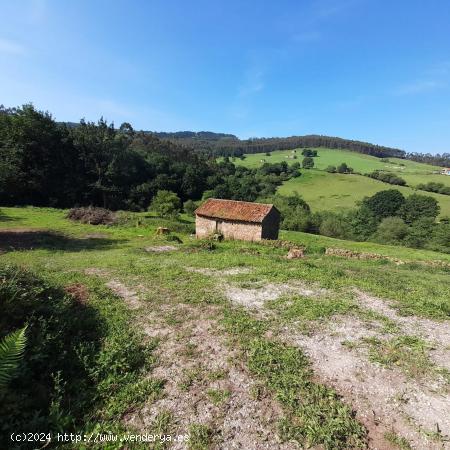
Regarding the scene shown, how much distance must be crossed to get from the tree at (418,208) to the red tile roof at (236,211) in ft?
140

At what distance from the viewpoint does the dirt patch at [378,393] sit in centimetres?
466

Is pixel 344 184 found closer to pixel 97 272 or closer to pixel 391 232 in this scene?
pixel 391 232

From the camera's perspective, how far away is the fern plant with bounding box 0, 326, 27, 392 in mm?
4484

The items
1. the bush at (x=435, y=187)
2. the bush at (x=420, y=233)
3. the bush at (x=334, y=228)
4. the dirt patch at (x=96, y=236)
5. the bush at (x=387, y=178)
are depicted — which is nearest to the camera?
the dirt patch at (x=96, y=236)

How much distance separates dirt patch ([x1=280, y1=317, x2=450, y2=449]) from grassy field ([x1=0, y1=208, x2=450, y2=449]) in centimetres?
2

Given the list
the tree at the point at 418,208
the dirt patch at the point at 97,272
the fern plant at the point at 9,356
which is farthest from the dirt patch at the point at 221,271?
the tree at the point at 418,208

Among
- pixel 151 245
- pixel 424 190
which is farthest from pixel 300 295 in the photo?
pixel 424 190

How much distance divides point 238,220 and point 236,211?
1359 millimetres

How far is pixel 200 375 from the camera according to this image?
585 cm

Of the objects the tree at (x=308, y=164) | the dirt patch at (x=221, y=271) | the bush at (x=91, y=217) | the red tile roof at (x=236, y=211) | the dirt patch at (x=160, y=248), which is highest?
the tree at (x=308, y=164)

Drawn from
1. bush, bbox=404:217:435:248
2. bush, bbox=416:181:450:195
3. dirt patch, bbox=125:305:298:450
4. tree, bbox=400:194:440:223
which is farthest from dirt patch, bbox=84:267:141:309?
bush, bbox=416:181:450:195

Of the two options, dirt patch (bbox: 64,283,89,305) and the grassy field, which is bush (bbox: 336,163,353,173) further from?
dirt patch (bbox: 64,283,89,305)

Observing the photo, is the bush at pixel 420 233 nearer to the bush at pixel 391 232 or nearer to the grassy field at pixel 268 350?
the bush at pixel 391 232

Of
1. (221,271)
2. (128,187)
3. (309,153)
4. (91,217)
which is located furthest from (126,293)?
(309,153)
